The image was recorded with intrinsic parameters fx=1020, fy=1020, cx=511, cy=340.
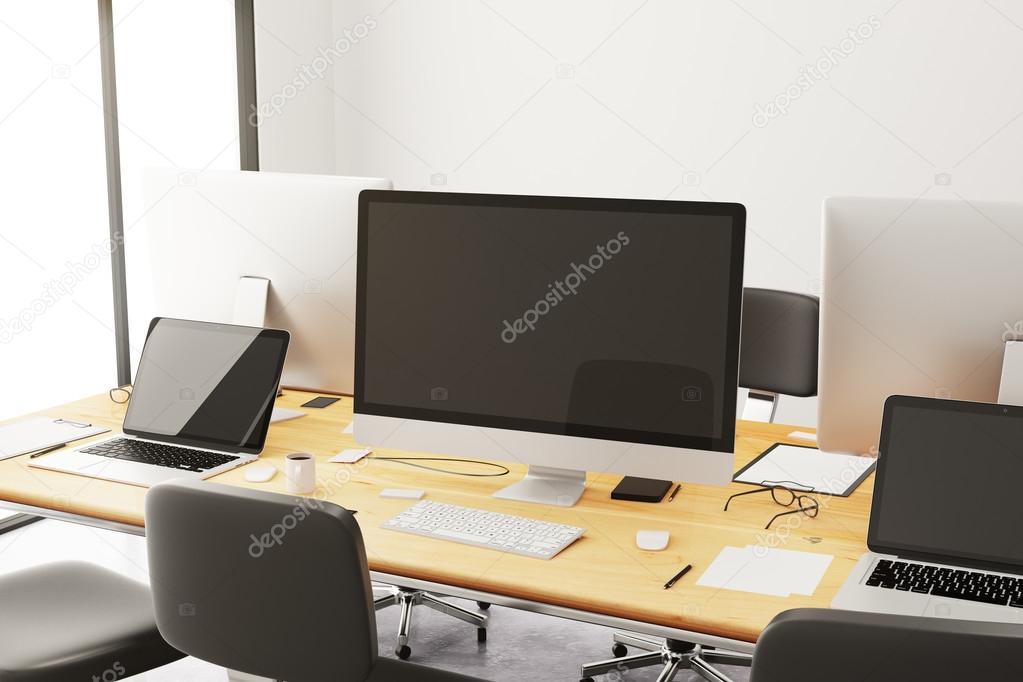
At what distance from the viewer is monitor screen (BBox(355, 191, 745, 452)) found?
5.67ft

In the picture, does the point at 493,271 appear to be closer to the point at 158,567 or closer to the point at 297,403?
the point at 158,567

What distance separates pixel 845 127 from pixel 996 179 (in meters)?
0.56

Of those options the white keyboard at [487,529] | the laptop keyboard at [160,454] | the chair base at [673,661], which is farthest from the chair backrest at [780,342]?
the laptop keyboard at [160,454]

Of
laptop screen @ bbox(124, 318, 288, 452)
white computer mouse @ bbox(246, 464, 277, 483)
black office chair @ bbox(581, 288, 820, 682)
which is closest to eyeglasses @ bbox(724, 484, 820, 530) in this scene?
black office chair @ bbox(581, 288, 820, 682)

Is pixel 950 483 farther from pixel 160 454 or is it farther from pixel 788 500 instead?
pixel 160 454

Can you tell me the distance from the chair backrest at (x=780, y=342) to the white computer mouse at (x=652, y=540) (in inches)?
45.0

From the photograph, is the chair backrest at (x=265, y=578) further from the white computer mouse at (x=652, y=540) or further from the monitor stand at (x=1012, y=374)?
the monitor stand at (x=1012, y=374)

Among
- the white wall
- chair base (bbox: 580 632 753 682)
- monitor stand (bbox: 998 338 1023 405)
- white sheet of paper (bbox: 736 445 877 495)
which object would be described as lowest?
Result: chair base (bbox: 580 632 753 682)

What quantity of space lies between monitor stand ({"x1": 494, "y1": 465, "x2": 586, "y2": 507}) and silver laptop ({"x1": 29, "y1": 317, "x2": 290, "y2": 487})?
0.55 m

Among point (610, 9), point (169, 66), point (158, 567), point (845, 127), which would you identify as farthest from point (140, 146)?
point (158, 567)

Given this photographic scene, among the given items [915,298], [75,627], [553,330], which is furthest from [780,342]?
[75,627]

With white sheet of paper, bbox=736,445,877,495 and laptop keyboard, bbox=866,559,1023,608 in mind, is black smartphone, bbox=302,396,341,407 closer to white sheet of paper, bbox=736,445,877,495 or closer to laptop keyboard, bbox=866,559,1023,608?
white sheet of paper, bbox=736,445,877,495

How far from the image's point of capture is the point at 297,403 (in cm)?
256

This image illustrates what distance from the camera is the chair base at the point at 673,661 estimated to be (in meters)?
2.46
